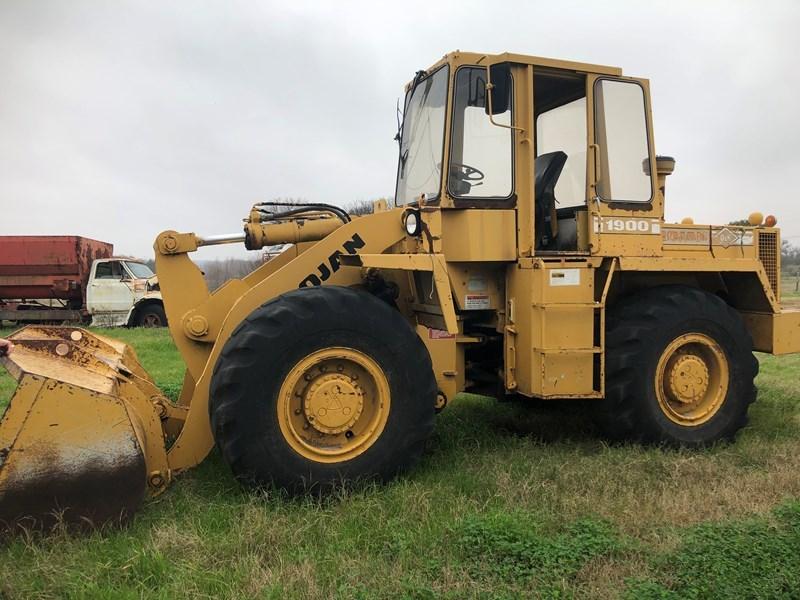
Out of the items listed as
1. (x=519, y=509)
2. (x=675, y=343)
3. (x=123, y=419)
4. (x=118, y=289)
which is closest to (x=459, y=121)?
(x=675, y=343)

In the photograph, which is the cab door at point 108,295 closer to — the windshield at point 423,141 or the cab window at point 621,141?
the windshield at point 423,141

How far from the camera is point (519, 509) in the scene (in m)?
3.58

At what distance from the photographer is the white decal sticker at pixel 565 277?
179 inches

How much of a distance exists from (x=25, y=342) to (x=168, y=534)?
5.70 feet

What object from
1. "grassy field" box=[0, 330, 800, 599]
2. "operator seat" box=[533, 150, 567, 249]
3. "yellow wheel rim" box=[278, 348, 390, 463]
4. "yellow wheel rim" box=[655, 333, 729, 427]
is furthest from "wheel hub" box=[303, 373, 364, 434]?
"yellow wheel rim" box=[655, 333, 729, 427]

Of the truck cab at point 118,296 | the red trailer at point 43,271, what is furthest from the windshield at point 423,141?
the red trailer at point 43,271

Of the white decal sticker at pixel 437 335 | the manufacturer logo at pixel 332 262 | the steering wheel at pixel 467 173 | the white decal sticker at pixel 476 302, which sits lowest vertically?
the white decal sticker at pixel 437 335

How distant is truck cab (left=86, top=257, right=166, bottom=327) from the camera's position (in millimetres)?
16250

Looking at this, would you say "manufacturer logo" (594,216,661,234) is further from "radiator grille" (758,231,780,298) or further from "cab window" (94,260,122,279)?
"cab window" (94,260,122,279)

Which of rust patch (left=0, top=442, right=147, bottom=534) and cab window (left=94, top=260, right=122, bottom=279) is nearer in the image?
rust patch (left=0, top=442, right=147, bottom=534)

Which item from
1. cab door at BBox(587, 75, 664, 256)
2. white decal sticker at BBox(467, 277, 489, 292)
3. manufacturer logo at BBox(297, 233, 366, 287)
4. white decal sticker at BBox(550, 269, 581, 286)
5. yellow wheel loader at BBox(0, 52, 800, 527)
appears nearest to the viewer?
yellow wheel loader at BBox(0, 52, 800, 527)

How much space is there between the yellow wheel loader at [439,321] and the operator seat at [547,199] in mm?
20

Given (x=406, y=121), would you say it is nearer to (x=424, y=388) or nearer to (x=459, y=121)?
(x=459, y=121)

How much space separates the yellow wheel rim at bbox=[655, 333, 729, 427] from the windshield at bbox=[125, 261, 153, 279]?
15.1 metres
